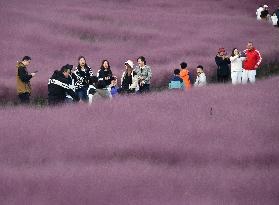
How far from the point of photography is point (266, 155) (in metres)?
9.88

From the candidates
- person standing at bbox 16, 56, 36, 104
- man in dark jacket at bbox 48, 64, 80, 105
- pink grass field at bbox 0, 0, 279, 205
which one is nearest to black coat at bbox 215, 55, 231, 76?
pink grass field at bbox 0, 0, 279, 205

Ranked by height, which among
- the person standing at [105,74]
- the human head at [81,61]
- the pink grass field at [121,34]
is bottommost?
the person standing at [105,74]

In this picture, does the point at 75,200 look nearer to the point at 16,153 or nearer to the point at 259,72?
the point at 16,153

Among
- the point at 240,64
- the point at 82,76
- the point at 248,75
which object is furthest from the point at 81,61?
the point at 248,75

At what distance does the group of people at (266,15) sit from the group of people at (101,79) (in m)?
11.6

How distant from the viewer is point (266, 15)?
100 feet

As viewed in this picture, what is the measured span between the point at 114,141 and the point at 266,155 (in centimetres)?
296

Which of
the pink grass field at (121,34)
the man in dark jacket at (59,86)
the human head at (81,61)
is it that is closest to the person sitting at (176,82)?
the human head at (81,61)

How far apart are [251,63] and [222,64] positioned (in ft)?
3.47

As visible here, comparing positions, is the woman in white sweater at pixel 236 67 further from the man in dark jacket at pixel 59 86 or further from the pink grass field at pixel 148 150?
the man in dark jacket at pixel 59 86

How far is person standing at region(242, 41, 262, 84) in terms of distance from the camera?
61.5 ft

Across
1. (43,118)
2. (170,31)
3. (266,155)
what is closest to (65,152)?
(43,118)

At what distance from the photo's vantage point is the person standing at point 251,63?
18.7 meters

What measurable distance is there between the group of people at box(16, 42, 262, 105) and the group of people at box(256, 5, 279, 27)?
38.1 ft
